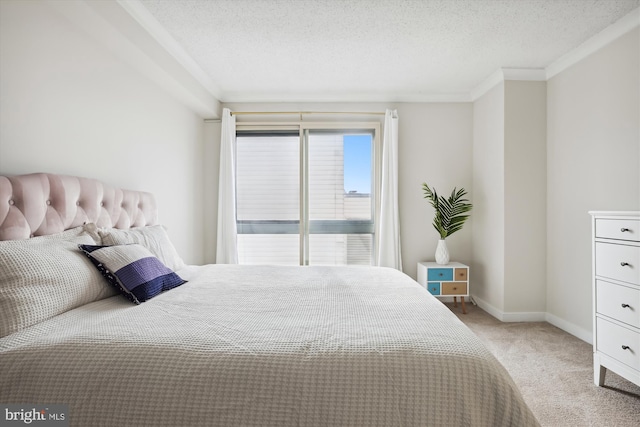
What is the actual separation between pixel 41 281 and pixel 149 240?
87cm

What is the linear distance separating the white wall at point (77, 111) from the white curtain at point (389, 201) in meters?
2.27

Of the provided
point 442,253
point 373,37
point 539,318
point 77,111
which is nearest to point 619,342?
point 539,318

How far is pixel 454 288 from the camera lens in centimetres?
363

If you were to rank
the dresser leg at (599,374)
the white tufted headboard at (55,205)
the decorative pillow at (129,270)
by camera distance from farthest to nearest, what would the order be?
the dresser leg at (599,374) < the decorative pillow at (129,270) < the white tufted headboard at (55,205)

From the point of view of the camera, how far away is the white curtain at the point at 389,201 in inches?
155

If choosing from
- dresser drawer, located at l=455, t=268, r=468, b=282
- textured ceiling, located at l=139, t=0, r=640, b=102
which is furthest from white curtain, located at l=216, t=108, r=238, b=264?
dresser drawer, located at l=455, t=268, r=468, b=282

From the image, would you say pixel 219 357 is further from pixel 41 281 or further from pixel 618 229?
pixel 618 229

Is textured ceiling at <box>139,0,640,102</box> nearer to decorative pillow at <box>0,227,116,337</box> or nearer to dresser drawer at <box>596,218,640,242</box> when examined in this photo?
dresser drawer at <box>596,218,640,242</box>

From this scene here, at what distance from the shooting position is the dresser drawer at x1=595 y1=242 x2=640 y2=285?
1851 millimetres

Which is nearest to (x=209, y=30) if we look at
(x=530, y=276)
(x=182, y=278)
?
(x=182, y=278)

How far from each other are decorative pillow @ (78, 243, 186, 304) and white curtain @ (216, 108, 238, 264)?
2.21 metres

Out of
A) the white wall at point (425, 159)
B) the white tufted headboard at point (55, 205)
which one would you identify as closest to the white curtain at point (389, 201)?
the white wall at point (425, 159)

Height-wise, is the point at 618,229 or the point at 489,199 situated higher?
the point at 489,199

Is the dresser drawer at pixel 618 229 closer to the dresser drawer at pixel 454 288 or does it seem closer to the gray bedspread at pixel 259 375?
the gray bedspread at pixel 259 375
